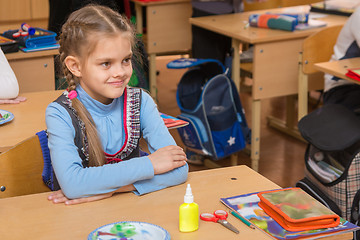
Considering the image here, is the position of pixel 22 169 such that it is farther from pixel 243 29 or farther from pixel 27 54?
pixel 243 29

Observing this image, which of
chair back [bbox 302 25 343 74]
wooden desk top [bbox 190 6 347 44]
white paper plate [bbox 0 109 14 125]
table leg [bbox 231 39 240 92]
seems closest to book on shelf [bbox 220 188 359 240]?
white paper plate [bbox 0 109 14 125]

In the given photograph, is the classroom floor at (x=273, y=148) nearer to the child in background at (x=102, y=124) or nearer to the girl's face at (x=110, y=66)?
the child in background at (x=102, y=124)

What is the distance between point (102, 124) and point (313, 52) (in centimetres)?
158

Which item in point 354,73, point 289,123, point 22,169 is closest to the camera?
point 22,169

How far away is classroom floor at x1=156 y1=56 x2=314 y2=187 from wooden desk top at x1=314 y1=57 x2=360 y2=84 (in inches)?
31.9

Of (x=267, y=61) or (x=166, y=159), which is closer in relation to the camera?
(x=166, y=159)

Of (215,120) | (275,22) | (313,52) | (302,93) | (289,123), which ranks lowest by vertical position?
(289,123)

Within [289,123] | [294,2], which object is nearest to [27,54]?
[289,123]

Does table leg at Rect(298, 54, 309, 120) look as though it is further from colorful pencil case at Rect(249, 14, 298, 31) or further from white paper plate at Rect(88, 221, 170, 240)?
white paper plate at Rect(88, 221, 170, 240)

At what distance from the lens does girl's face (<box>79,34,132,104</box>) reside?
159 cm

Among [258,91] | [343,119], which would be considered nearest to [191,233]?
[343,119]

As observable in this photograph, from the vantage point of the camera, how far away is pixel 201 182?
157cm

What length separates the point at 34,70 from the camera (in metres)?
2.89

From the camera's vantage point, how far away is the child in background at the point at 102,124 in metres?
1.49
